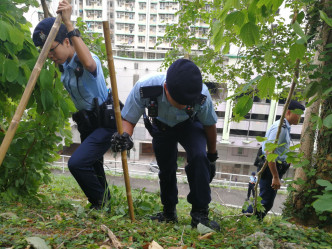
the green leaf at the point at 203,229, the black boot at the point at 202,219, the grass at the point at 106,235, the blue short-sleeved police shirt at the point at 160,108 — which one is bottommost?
the black boot at the point at 202,219

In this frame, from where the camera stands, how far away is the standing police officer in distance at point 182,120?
197 centimetres

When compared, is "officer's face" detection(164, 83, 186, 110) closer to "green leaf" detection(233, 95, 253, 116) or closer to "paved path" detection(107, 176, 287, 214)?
"green leaf" detection(233, 95, 253, 116)

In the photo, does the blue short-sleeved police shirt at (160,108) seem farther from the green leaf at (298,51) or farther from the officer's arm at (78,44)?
the green leaf at (298,51)

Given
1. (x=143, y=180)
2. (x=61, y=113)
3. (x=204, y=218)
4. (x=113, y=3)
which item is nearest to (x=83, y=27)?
(x=61, y=113)

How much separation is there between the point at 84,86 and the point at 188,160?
4.15 ft

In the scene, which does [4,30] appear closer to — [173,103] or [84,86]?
[84,86]

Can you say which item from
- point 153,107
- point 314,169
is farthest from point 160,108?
point 314,169

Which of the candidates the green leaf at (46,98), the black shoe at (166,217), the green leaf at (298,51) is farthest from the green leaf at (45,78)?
the black shoe at (166,217)

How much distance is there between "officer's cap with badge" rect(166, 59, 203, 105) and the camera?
1924 mm

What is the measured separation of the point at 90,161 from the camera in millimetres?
2363

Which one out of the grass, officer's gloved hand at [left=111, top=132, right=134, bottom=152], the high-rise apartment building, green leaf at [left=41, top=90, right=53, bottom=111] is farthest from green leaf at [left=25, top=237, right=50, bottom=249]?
the high-rise apartment building

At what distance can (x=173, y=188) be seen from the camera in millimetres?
2744

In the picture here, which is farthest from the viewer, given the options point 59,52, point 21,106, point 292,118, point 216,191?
point 216,191

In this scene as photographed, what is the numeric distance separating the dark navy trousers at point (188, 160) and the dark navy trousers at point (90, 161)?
0.56 meters
